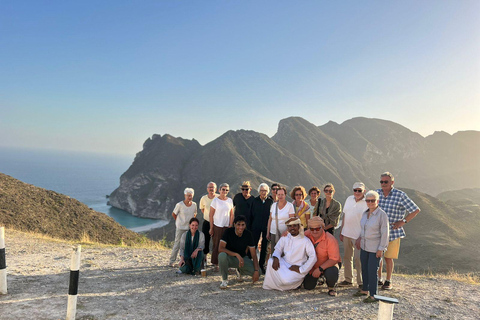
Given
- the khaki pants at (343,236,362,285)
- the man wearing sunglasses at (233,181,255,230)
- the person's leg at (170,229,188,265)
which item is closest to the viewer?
the khaki pants at (343,236,362,285)

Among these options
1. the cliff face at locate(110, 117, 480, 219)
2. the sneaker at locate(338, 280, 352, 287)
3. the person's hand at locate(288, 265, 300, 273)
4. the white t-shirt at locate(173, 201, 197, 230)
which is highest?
the cliff face at locate(110, 117, 480, 219)

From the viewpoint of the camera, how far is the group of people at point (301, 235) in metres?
5.54

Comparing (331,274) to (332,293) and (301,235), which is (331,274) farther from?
(301,235)

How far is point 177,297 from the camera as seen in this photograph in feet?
17.3

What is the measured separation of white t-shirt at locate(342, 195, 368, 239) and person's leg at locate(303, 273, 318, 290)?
4.07 ft

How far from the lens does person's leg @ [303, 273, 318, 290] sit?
5781mm

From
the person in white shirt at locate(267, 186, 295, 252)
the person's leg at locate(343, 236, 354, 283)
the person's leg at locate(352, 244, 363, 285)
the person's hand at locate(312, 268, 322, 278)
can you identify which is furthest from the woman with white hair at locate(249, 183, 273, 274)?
the person's leg at locate(352, 244, 363, 285)

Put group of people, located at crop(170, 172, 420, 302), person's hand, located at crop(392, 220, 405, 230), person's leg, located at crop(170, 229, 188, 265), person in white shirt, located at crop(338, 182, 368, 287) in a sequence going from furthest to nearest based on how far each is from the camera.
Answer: person's leg, located at crop(170, 229, 188, 265)
person in white shirt, located at crop(338, 182, 368, 287)
person's hand, located at crop(392, 220, 405, 230)
group of people, located at crop(170, 172, 420, 302)

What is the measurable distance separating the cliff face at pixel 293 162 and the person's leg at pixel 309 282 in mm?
53560

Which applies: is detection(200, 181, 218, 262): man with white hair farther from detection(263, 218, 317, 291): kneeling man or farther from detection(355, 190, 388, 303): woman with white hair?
detection(355, 190, 388, 303): woman with white hair

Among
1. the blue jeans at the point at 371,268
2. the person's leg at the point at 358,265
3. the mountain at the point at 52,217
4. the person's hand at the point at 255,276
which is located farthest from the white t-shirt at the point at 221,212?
the mountain at the point at 52,217

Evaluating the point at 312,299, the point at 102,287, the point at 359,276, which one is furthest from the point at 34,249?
the point at 359,276

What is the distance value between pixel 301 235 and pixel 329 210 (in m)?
1.26

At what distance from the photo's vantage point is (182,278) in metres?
6.43
